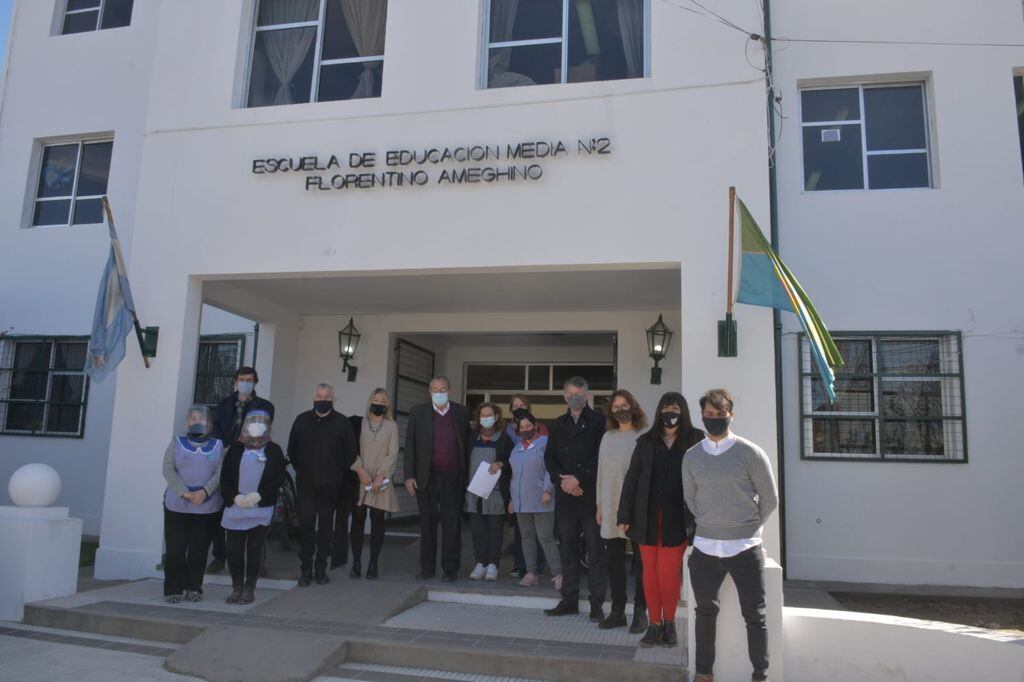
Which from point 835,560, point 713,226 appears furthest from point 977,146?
point 835,560

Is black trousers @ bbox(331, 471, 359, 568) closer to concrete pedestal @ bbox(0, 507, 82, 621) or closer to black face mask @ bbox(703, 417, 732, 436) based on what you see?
concrete pedestal @ bbox(0, 507, 82, 621)

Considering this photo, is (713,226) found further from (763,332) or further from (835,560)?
(835,560)

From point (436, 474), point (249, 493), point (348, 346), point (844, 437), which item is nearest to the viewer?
point (249, 493)

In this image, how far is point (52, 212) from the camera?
11547 mm

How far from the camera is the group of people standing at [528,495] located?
4.82m

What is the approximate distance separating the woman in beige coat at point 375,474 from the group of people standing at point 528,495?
13 mm

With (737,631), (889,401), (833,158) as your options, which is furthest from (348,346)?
(737,631)

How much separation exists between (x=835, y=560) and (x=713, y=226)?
4.05 metres

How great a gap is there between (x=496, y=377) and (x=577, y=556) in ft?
20.5

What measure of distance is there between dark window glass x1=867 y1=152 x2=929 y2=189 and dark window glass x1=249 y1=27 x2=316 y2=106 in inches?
257

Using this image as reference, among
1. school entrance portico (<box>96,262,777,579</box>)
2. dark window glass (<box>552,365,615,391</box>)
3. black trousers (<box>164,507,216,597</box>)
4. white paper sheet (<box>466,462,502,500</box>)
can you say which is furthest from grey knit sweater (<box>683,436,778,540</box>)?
dark window glass (<box>552,365,615,391</box>)

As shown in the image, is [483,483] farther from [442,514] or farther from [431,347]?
[431,347]

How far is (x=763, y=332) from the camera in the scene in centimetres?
650

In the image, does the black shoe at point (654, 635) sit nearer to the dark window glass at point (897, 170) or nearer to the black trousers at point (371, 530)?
the black trousers at point (371, 530)
